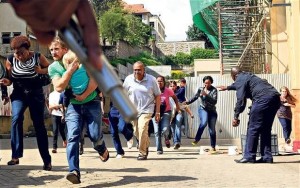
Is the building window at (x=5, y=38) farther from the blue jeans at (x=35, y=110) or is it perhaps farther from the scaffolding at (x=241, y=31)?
the blue jeans at (x=35, y=110)

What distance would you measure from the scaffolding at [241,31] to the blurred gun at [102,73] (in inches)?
921

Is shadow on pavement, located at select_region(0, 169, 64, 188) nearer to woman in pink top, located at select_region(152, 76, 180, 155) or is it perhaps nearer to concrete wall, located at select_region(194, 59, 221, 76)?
woman in pink top, located at select_region(152, 76, 180, 155)

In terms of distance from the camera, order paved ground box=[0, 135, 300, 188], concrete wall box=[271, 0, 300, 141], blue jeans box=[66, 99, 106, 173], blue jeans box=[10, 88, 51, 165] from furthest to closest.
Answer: concrete wall box=[271, 0, 300, 141] → blue jeans box=[10, 88, 51, 165] → paved ground box=[0, 135, 300, 188] → blue jeans box=[66, 99, 106, 173]

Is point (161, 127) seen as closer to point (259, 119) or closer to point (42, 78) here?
point (259, 119)

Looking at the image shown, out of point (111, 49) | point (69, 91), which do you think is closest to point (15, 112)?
point (69, 91)

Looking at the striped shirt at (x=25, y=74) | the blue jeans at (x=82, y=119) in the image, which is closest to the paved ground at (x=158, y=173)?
the blue jeans at (x=82, y=119)

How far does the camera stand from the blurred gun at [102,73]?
132 centimetres

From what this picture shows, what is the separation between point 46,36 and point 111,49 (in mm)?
73013

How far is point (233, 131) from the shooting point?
21406 millimetres

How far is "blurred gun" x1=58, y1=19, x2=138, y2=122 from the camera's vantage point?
1.32 metres

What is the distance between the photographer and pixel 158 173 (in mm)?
8898

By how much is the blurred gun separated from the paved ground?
20.5 ft

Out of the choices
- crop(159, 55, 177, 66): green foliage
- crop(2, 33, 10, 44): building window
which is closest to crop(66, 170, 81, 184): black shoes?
crop(2, 33, 10, 44): building window

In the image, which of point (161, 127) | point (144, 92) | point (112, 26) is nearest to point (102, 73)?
point (144, 92)
